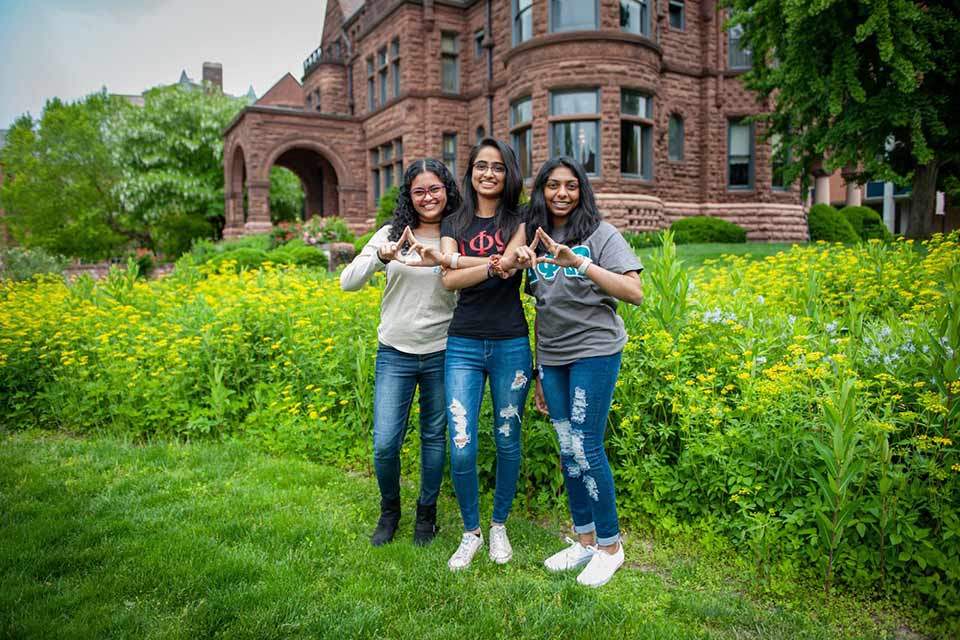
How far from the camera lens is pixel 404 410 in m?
3.42

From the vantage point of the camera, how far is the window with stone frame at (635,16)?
16234 mm

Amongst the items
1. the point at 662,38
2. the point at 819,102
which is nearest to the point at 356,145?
the point at 662,38

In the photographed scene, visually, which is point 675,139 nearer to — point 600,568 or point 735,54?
point 735,54

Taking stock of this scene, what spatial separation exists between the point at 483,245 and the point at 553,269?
1.24 feet

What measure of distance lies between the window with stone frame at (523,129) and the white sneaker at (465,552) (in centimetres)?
1473

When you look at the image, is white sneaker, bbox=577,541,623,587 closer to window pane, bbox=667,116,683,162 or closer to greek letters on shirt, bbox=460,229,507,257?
greek letters on shirt, bbox=460,229,507,257

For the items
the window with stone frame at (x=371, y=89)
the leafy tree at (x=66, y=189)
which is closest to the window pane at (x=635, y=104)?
the window with stone frame at (x=371, y=89)

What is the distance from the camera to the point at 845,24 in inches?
383

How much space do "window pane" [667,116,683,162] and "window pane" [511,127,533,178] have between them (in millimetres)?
4526

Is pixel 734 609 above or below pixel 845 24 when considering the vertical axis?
below

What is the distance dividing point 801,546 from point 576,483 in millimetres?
1165

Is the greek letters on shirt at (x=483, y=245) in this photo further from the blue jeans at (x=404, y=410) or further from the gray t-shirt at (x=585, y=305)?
the blue jeans at (x=404, y=410)

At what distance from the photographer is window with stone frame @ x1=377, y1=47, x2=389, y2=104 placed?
22.8 meters

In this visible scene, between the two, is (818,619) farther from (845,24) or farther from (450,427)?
(845,24)
